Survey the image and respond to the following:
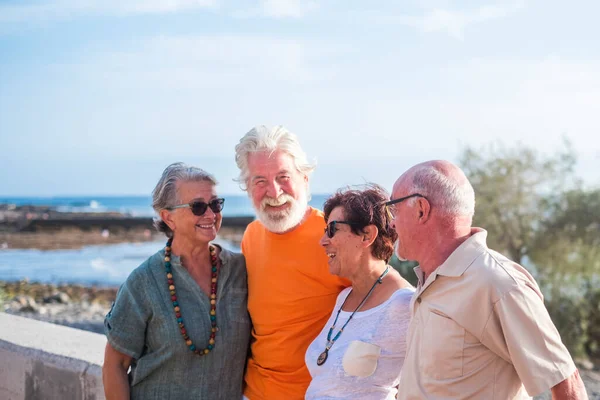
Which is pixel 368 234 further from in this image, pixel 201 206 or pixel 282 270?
pixel 201 206

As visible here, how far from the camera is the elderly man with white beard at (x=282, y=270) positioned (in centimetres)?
324

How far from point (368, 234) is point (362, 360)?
590mm

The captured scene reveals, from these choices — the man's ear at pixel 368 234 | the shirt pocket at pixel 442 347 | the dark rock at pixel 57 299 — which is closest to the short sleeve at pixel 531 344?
the shirt pocket at pixel 442 347

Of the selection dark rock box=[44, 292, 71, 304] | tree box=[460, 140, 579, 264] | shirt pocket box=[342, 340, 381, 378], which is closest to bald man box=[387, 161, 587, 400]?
shirt pocket box=[342, 340, 381, 378]

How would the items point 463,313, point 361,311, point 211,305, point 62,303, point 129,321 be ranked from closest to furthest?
point 463,313 < point 361,311 < point 129,321 < point 211,305 < point 62,303

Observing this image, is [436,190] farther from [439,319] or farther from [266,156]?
[266,156]

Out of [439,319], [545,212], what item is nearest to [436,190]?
[439,319]

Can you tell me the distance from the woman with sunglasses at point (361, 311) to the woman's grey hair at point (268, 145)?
1.29 feet

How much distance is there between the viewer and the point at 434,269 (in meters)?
2.50

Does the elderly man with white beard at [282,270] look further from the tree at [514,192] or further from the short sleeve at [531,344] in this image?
the tree at [514,192]

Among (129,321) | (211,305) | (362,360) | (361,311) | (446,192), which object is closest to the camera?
(446,192)

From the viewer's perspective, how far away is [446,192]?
2441 mm

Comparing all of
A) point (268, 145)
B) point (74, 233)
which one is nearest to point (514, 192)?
point (268, 145)

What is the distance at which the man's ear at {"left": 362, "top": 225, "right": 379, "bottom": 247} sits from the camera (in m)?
3.04
